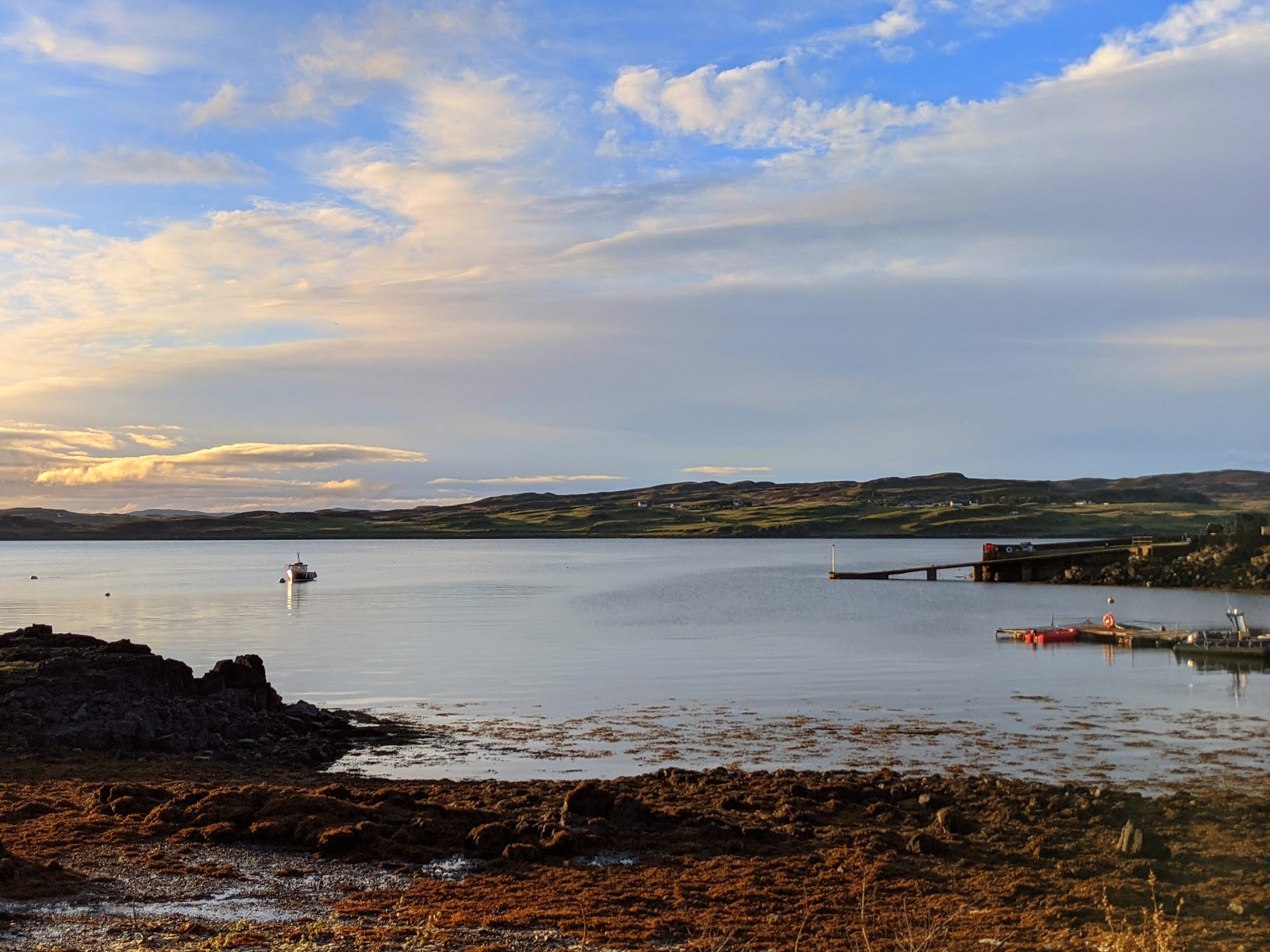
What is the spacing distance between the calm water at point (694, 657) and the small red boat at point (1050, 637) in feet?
5.00

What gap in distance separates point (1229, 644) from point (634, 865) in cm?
3355

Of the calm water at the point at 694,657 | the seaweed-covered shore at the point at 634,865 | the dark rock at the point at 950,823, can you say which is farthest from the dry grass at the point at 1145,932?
the calm water at the point at 694,657

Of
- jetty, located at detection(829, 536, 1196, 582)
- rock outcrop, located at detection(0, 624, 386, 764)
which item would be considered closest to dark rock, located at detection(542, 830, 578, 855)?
rock outcrop, located at detection(0, 624, 386, 764)

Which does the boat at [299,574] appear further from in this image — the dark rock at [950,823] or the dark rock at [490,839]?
the dark rock at [950,823]

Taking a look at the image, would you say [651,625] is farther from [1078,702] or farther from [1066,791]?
[1066,791]

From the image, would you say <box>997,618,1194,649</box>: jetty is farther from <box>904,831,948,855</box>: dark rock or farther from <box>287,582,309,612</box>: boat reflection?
<box>287,582,309,612</box>: boat reflection

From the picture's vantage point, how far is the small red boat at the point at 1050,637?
150 feet

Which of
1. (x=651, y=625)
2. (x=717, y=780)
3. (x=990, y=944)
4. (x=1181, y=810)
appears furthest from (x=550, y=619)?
(x=990, y=944)

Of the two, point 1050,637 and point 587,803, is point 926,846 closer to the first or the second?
point 587,803

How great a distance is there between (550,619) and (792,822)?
41599 mm

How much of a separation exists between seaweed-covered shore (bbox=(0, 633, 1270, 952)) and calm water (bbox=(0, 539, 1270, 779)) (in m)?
4.60

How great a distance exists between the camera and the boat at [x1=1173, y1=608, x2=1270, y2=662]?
38.9 metres

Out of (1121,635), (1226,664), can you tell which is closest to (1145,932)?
(1226,664)

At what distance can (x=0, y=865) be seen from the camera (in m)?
11.8
